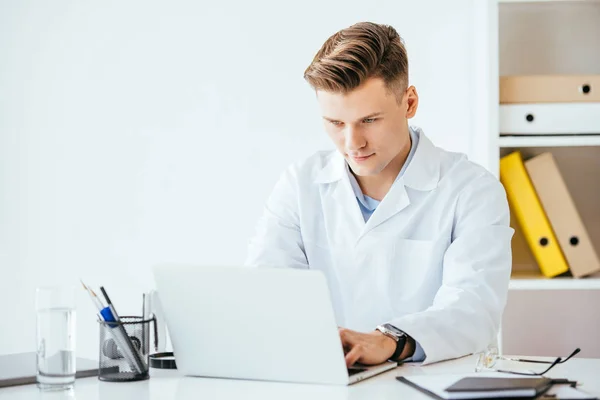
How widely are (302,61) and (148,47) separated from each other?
0.51 m

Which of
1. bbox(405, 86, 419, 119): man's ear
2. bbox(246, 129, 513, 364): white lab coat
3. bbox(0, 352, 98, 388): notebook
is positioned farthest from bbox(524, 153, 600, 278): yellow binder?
bbox(0, 352, 98, 388): notebook

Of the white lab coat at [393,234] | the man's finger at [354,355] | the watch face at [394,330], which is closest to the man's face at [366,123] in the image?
the white lab coat at [393,234]

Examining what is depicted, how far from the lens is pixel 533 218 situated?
2402 mm

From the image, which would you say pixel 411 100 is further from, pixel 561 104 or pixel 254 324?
pixel 254 324

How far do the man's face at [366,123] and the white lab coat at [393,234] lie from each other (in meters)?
0.13

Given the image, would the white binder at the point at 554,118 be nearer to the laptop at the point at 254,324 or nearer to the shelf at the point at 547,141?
the shelf at the point at 547,141

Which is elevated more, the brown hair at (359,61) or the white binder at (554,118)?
the brown hair at (359,61)

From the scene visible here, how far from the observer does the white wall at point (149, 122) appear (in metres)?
2.74

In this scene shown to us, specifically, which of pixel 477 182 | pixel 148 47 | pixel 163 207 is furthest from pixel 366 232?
pixel 148 47

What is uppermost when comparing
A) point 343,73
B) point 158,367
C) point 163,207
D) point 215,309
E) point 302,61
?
point 302,61

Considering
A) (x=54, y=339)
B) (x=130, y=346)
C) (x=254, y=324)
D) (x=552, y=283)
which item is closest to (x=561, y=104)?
(x=552, y=283)

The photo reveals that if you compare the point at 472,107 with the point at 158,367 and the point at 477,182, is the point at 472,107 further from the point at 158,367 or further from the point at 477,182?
the point at 158,367

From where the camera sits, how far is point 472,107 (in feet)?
8.57

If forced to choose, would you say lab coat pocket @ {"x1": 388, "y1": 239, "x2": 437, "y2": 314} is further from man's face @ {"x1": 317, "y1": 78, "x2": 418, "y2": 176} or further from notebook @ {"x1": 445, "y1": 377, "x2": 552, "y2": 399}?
notebook @ {"x1": 445, "y1": 377, "x2": 552, "y2": 399}
